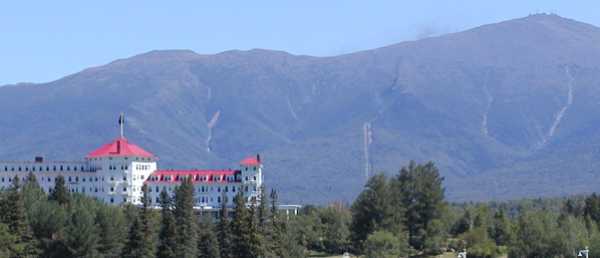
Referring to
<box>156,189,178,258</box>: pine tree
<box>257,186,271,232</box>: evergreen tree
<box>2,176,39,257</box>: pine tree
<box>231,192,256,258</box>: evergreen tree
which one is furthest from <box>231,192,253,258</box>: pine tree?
<box>2,176,39,257</box>: pine tree

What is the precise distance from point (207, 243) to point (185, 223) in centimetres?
333

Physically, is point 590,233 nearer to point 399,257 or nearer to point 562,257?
point 562,257

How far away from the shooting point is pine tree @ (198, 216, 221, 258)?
357 feet

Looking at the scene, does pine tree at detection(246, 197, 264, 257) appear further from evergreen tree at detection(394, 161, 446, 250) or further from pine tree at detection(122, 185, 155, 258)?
evergreen tree at detection(394, 161, 446, 250)

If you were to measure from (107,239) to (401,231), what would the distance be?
109ft

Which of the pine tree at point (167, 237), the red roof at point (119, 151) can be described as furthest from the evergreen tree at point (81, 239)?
the red roof at point (119, 151)

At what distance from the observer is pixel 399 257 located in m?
125

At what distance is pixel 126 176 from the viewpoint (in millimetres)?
162375

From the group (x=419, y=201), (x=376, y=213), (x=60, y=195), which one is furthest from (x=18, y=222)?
(x=419, y=201)

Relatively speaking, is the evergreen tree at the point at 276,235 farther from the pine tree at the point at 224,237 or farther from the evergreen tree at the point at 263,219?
the pine tree at the point at 224,237

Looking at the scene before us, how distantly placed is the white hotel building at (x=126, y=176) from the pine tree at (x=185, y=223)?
40114 millimetres

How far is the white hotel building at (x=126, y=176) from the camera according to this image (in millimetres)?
159250

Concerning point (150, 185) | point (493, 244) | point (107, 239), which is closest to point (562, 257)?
point (493, 244)

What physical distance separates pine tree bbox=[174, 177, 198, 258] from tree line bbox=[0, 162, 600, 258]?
0.31ft
